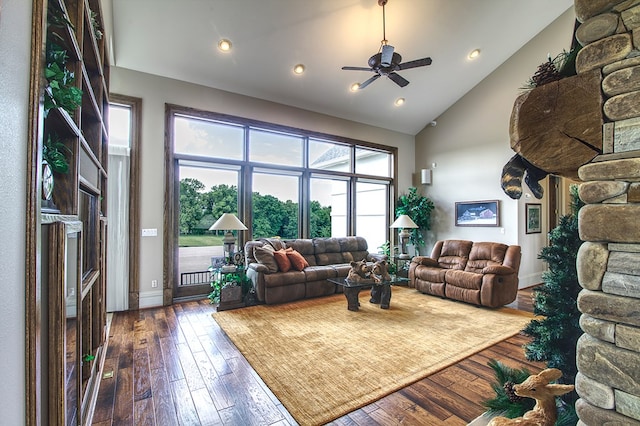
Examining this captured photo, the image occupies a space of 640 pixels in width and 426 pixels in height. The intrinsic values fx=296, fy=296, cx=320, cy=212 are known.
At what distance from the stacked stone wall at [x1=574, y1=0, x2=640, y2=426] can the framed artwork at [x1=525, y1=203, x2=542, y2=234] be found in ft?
17.9

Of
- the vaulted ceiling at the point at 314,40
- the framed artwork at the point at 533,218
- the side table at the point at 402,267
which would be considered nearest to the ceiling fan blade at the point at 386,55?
the vaulted ceiling at the point at 314,40

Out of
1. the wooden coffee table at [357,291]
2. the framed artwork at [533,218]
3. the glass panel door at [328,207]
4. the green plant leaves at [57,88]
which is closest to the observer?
the green plant leaves at [57,88]

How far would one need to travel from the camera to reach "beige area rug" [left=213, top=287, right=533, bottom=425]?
2303mm

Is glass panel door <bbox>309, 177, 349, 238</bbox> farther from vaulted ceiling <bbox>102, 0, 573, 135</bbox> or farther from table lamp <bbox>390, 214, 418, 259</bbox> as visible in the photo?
vaulted ceiling <bbox>102, 0, 573, 135</bbox>

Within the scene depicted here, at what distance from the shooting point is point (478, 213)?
6.39 m

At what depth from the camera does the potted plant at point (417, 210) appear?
7.20 m

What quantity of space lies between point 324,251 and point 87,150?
4.34 m

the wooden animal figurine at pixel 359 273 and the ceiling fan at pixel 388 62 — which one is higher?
the ceiling fan at pixel 388 62

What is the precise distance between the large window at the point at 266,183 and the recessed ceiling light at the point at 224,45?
108 centimetres

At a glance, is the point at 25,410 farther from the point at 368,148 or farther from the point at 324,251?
the point at 368,148

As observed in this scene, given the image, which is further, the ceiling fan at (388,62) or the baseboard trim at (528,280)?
the baseboard trim at (528,280)

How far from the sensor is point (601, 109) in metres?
1.31

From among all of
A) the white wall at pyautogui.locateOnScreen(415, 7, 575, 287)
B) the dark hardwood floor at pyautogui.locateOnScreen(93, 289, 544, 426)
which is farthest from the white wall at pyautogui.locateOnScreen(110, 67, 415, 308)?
the white wall at pyautogui.locateOnScreen(415, 7, 575, 287)

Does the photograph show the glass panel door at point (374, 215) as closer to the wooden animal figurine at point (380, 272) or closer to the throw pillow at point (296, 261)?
the throw pillow at point (296, 261)
